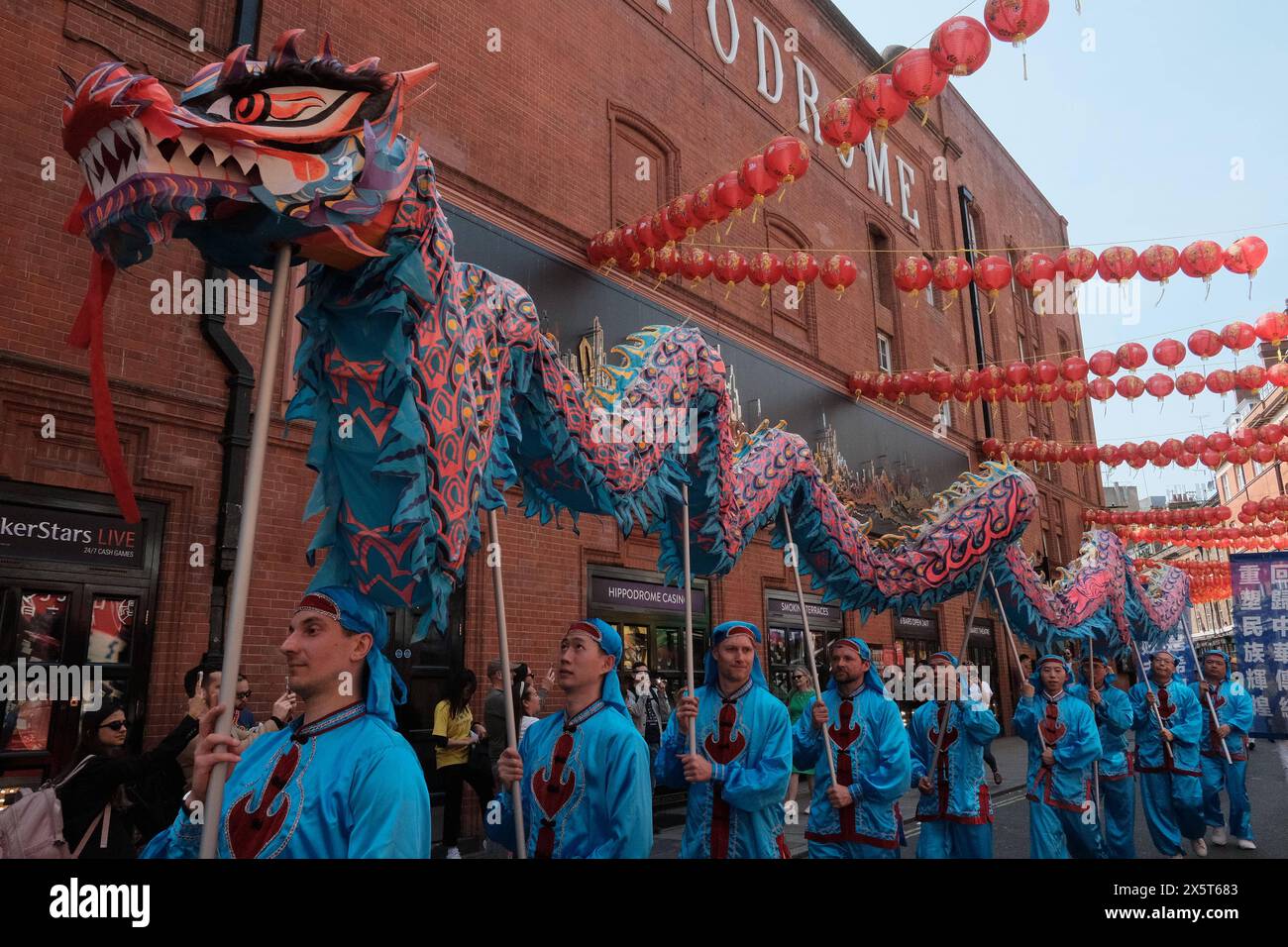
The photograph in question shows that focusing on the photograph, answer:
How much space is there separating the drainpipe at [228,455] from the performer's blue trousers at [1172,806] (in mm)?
8872

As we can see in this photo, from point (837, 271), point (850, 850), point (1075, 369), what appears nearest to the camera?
point (850, 850)

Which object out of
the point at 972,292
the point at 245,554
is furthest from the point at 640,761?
the point at 972,292

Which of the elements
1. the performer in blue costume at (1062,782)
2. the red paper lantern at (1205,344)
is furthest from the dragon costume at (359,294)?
the red paper lantern at (1205,344)

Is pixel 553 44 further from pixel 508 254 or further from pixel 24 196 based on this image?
pixel 24 196

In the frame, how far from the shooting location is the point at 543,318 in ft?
32.4

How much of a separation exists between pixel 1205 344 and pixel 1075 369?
1.69 m

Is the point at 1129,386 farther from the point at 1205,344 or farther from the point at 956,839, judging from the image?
the point at 956,839

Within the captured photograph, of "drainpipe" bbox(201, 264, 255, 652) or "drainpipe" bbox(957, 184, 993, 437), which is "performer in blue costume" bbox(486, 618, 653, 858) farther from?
"drainpipe" bbox(957, 184, 993, 437)

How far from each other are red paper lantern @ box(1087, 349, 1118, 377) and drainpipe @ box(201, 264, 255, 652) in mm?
10985

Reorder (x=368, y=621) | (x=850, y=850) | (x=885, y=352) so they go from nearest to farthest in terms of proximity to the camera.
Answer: (x=368, y=621), (x=850, y=850), (x=885, y=352)

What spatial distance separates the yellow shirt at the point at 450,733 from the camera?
7410 millimetres

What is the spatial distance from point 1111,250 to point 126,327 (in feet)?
31.2

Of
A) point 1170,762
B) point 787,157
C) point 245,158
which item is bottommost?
point 1170,762

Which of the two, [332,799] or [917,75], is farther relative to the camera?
[917,75]
